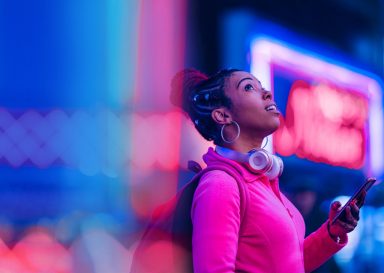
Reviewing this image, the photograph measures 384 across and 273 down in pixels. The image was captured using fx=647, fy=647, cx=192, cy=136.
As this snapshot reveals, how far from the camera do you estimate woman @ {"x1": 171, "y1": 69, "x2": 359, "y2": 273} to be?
1464mm

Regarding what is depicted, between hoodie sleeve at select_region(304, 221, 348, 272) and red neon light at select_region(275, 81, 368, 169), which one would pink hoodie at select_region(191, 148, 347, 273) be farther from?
red neon light at select_region(275, 81, 368, 169)

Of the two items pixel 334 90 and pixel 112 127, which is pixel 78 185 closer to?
pixel 112 127

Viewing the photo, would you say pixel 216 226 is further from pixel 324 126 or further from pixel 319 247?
pixel 324 126

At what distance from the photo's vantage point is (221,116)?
5.57 feet

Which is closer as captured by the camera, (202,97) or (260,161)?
(260,161)

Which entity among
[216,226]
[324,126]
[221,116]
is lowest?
[324,126]

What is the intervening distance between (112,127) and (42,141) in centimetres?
39

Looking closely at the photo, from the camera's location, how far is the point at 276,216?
5.08ft

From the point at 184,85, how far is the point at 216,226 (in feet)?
1.66

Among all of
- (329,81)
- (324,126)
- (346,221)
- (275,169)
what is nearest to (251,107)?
(275,169)

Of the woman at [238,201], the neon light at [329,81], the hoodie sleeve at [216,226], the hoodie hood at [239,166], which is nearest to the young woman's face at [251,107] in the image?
the woman at [238,201]

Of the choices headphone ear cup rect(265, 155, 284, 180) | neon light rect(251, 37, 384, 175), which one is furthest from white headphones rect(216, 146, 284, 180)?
neon light rect(251, 37, 384, 175)

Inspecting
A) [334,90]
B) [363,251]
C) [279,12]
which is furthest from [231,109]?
[363,251]

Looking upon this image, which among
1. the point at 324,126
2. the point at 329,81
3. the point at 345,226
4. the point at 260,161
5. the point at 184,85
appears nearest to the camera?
the point at 260,161
